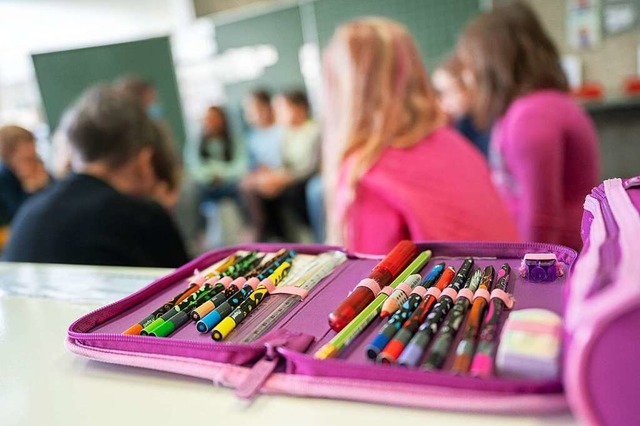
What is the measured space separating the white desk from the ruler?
0.22 ft

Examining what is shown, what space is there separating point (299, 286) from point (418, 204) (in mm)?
488

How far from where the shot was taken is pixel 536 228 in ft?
4.47

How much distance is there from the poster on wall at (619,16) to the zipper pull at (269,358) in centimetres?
270

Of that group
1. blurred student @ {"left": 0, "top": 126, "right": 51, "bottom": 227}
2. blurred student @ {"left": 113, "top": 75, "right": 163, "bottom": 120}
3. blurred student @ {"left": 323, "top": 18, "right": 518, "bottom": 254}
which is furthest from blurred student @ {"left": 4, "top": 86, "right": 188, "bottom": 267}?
blurred student @ {"left": 113, "top": 75, "right": 163, "bottom": 120}

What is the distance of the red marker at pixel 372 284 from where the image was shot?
1.62ft

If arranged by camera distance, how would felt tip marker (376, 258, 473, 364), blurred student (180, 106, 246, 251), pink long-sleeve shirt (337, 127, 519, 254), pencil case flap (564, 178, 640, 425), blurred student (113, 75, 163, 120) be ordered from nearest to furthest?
1. pencil case flap (564, 178, 640, 425)
2. felt tip marker (376, 258, 473, 364)
3. pink long-sleeve shirt (337, 127, 519, 254)
4. blurred student (113, 75, 163, 120)
5. blurred student (180, 106, 246, 251)

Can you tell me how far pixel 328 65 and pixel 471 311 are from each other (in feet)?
2.72

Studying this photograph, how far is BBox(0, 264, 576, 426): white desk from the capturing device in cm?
40

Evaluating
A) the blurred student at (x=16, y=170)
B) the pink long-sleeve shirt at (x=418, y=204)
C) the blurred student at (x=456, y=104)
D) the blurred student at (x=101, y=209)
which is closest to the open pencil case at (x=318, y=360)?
the pink long-sleeve shirt at (x=418, y=204)

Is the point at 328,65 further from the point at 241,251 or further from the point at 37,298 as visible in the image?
the point at 37,298

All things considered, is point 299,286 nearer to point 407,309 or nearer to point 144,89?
point 407,309

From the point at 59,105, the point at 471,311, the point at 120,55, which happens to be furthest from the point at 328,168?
the point at 120,55

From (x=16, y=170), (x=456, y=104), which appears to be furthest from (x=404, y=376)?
(x=16, y=170)

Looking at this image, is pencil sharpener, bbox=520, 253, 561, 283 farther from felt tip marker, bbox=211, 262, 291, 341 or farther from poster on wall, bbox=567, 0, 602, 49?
poster on wall, bbox=567, 0, 602, 49
